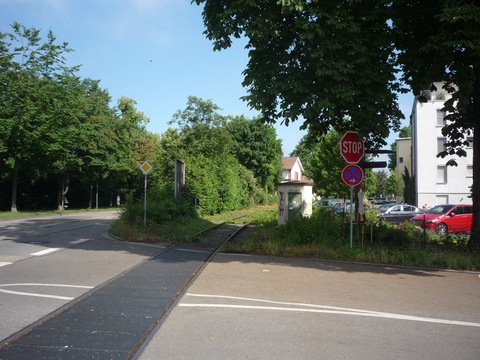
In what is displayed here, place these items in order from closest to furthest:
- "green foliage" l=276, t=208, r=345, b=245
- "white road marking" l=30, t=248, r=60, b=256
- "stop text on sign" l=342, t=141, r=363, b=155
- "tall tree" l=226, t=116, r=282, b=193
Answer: "white road marking" l=30, t=248, r=60, b=256, "stop text on sign" l=342, t=141, r=363, b=155, "green foliage" l=276, t=208, r=345, b=245, "tall tree" l=226, t=116, r=282, b=193

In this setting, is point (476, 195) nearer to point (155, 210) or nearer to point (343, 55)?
point (343, 55)

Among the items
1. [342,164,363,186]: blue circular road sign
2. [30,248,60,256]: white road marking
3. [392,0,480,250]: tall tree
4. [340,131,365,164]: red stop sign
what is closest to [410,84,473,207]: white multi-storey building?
[392,0,480,250]: tall tree

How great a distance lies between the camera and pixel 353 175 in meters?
12.9

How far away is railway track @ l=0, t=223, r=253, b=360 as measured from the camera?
16.0ft

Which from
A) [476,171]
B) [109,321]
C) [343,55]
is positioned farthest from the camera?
[476,171]

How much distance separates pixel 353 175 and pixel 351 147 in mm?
881

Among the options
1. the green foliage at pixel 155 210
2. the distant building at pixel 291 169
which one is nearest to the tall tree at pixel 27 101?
the green foliage at pixel 155 210

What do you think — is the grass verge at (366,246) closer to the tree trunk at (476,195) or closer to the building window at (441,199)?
the tree trunk at (476,195)

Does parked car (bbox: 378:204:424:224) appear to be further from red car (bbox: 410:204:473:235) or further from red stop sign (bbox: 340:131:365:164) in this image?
red stop sign (bbox: 340:131:365:164)

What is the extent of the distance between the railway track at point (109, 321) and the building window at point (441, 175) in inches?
1748

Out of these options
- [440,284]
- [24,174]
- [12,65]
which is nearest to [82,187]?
[24,174]

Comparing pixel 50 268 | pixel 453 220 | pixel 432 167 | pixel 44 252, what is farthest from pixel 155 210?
pixel 432 167

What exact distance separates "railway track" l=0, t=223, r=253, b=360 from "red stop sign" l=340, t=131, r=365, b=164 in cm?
580

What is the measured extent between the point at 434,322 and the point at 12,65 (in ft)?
130
